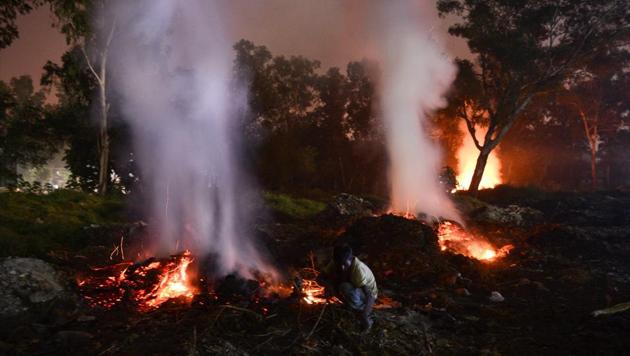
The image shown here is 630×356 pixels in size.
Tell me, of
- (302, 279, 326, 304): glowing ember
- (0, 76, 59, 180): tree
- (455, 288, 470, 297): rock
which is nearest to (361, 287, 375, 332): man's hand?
(302, 279, 326, 304): glowing ember

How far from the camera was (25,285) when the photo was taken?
7.59 metres

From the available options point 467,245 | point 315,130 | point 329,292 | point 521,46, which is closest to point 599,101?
point 521,46

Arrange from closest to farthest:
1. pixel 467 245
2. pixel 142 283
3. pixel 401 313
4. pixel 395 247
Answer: pixel 401 313 < pixel 142 283 < pixel 395 247 < pixel 467 245

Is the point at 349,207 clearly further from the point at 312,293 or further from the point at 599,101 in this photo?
the point at 599,101

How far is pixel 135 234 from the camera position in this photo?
12.5 metres

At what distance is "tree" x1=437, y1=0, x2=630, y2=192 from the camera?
76.1 feet

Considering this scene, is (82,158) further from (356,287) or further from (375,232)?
(356,287)

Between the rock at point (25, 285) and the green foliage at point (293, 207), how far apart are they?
11777mm

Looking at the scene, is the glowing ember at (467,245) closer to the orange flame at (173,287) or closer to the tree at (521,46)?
the orange flame at (173,287)

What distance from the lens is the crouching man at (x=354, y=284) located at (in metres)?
6.40

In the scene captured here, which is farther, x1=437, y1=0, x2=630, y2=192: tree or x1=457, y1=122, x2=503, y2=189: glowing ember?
x1=457, y1=122, x2=503, y2=189: glowing ember

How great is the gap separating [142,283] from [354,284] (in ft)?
15.9

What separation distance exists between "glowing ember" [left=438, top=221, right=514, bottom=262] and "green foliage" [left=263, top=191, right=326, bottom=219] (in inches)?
279

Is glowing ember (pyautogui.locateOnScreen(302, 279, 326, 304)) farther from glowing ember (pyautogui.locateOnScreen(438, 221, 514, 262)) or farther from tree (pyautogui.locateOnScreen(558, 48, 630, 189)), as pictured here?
tree (pyautogui.locateOnScreen(558, 48, 630, 189))
